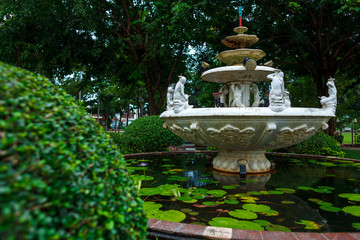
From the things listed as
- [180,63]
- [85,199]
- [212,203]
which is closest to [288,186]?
[212,203]

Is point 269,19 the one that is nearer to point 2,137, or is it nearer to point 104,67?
point 104,67

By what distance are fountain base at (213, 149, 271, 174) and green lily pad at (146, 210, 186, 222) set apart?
225 centimetres

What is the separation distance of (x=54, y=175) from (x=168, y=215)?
1683 millimetres

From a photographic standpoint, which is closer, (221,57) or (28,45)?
(221,57)

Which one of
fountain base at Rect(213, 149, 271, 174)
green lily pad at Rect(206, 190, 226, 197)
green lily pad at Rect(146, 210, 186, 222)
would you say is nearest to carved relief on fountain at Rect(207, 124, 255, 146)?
fountain base at Rect(213, 149, 271, 174)

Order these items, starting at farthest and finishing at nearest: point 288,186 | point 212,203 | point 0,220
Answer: point 288,186 → point 212,203 → point 0,220

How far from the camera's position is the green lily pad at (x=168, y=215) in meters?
2.26

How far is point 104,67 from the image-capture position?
1270 cm

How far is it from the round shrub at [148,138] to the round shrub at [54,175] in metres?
6.56

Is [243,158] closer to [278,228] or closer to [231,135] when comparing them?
[231,135]

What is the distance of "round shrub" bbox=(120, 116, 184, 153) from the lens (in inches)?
308

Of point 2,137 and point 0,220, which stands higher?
point 2,137

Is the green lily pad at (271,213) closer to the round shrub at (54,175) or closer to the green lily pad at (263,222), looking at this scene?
the green lily pad at (263,222)

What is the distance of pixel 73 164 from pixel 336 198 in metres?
3.30
